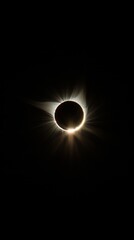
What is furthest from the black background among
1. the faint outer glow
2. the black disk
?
the black disk

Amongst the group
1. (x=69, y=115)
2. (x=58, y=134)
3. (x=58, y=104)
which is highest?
(x=58, y=104)

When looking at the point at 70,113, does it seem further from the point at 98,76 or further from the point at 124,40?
the point at 124,40

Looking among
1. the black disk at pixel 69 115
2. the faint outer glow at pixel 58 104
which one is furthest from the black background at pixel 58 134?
the black disk at pixel 69 115

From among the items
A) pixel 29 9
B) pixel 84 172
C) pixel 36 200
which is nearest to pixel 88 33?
pixel 29 9

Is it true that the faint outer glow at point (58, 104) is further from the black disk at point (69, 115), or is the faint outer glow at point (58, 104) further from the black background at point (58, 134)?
the black disk at point (69, 115)

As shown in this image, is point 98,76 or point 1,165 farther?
point 1,165

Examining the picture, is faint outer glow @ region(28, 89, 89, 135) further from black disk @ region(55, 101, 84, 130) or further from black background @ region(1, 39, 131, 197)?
black disk @ region(55, 101, 84, 130)
